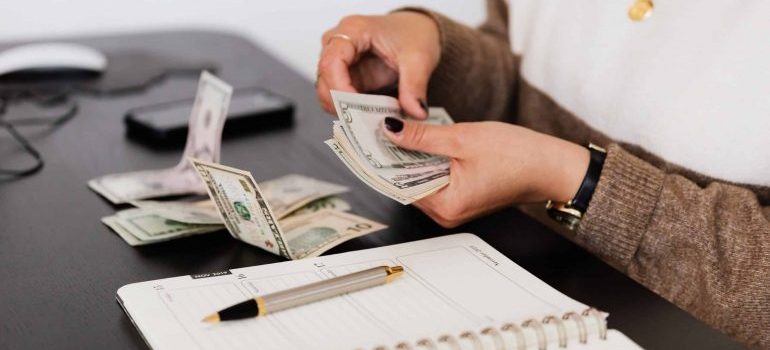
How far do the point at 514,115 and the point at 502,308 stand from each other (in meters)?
0.67

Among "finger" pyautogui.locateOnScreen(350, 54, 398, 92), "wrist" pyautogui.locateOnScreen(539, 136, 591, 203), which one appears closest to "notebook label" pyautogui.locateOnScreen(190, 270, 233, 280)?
"wrist" pyautogui.locateOnScreen(539, 136, 591, 203)

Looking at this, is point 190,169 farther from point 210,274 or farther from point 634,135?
point 634,135

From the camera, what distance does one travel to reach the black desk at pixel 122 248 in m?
0.64

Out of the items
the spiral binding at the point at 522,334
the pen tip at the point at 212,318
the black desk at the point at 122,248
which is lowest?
the black desk at the point at 122,248

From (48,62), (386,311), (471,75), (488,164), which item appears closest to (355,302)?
(386,311)

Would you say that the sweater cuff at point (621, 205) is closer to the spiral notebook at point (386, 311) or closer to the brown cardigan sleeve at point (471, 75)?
the spiral notebook at point (386, 311)

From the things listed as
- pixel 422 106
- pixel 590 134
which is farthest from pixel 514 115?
pixel 422 106

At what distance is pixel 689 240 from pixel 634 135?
221 millimetres

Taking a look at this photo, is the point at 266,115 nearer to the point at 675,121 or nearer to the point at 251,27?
the point at 675,121

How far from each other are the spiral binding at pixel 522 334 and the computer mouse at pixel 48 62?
90cm

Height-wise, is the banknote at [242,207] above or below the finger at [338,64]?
below

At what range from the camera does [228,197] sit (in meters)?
0.77

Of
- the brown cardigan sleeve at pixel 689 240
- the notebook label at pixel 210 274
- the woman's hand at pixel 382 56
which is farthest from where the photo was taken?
the woman's hand at pixel 382 56

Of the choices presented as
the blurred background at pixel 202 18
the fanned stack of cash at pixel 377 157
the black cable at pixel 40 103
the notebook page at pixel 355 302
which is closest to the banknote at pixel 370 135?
the fanned stack of cash at pixel 377 157
